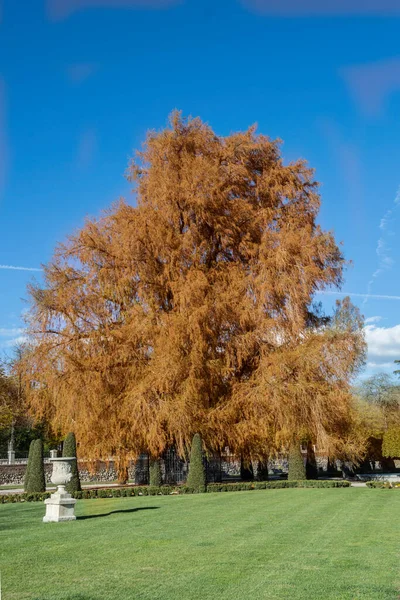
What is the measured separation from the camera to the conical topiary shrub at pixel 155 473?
22475mm

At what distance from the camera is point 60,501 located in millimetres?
12008

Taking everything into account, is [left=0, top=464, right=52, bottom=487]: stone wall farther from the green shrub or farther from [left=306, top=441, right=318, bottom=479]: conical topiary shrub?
the green shrub

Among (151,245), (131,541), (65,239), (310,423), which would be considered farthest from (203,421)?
(131,541)

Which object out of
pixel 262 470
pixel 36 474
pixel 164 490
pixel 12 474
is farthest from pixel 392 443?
pixel 12 474

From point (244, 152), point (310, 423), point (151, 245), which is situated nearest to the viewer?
point (310, 423)

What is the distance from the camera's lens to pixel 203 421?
22594 mm

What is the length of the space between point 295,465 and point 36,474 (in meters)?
10.4

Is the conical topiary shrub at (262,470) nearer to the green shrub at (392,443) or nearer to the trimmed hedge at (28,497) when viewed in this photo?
→ the green shrub at (392,443)

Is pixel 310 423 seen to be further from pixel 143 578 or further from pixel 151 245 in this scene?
pixel 143 578

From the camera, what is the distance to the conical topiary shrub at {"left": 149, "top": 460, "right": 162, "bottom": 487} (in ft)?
73.7

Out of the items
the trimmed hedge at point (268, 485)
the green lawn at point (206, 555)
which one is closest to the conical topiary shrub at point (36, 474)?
the trimmed hedge at point (268, 485)

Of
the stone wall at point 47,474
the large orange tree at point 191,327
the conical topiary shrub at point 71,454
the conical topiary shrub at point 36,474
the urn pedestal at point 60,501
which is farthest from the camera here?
the stone wall at point 47,474

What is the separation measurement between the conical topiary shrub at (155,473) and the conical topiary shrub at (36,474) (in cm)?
425

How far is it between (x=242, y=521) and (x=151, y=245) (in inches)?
574
